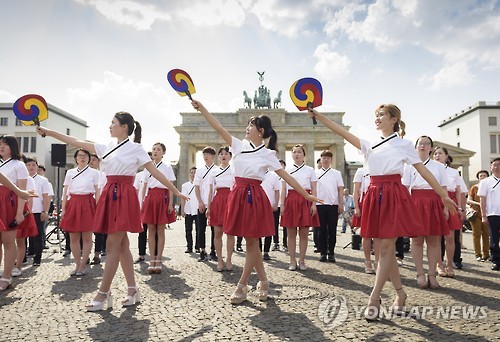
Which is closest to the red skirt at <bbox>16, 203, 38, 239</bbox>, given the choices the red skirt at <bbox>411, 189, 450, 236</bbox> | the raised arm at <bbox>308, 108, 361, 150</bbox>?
the raised arm at <bbox>308, 108, 361, 150</bbox>

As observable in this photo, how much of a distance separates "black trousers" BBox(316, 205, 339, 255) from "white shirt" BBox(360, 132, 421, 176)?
472cm

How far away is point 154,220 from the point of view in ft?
24.8

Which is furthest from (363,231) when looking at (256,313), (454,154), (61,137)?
(454,154)

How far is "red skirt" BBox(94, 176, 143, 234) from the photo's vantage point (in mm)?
4684

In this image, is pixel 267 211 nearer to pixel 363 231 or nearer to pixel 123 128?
pixel 363 231

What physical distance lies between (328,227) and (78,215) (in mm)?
5190

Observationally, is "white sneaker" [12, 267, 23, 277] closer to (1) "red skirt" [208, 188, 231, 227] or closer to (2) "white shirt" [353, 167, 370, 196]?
(1) "red skirt" [208, 188, 231, 227]

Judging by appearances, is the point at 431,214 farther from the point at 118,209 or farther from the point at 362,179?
the point at 118,209

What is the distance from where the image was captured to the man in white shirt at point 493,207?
817 centimetres

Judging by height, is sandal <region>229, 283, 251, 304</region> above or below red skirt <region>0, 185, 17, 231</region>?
below

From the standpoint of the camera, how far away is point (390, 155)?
433cm

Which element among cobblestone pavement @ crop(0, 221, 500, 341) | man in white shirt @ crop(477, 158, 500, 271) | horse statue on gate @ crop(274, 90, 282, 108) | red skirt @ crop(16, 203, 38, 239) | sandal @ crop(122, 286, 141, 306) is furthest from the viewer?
horse statue on gate @ crop(274, 90, 282, 108)

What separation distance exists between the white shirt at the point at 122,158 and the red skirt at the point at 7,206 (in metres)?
2.10

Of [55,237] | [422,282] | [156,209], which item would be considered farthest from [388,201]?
[55,237]
